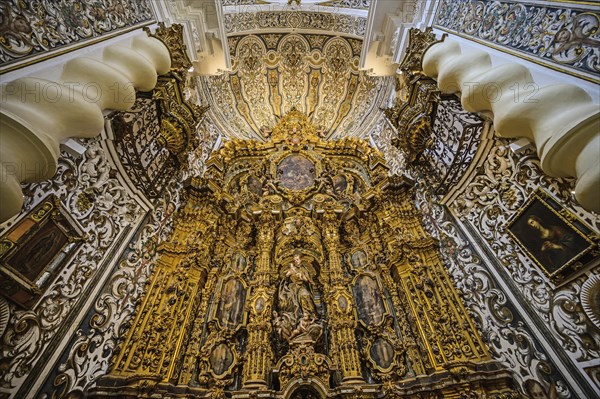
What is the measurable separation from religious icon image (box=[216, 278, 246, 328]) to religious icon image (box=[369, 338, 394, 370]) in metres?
2.16

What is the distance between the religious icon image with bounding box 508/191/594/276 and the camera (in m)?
2.33

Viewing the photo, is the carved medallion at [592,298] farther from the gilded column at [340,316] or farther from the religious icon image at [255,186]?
the religious icon image at [255,186]

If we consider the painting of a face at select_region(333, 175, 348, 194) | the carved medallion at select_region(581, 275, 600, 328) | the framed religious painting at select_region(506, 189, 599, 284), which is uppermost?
the painting of a face at select_region(333, 175, 348, 194)

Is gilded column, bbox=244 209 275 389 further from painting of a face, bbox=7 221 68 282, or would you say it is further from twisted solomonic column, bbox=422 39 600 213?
twisted solomonic column, bbox=422 39 600 213

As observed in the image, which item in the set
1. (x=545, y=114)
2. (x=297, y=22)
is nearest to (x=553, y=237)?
(x=545, y=114)

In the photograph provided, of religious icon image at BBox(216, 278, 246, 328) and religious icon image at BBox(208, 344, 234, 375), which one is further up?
religious icon image at BBox(216, 278, 246, 328)

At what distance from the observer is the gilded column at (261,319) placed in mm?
3562

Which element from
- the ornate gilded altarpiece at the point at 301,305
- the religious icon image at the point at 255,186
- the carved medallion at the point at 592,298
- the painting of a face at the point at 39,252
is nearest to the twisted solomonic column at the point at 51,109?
the painting of a face at the point at 39,252

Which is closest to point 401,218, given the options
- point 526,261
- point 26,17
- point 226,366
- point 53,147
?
point 526,261

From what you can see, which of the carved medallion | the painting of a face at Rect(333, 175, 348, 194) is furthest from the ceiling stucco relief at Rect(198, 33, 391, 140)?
the carved medallion

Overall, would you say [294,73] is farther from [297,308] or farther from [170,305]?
[170,305]

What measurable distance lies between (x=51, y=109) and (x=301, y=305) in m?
3.85

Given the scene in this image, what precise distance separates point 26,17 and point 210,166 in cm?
375

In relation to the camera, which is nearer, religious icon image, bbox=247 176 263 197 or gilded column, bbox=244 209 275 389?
gilded column, bbox=244 209 275 389
